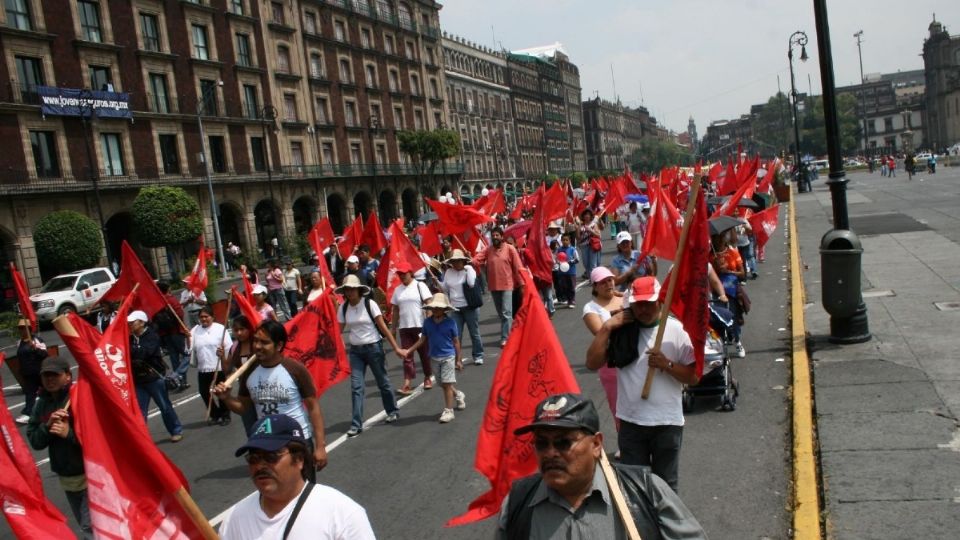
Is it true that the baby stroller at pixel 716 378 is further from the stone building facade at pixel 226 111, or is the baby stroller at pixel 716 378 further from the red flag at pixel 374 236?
the stone building facade at pixel 226 111

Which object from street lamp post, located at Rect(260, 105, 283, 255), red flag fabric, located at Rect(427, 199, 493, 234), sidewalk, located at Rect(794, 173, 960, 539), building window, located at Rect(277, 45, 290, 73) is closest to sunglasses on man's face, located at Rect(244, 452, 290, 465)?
sidewalk, located at Rect(794, 173, 960, 539)

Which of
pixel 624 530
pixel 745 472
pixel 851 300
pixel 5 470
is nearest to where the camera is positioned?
pixel 624 530

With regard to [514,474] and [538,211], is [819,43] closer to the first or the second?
[538,211]

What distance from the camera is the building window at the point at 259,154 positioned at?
46844mm

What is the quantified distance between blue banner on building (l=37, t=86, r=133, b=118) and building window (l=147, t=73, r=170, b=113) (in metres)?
1.99

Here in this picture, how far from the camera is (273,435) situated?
319 centimetres

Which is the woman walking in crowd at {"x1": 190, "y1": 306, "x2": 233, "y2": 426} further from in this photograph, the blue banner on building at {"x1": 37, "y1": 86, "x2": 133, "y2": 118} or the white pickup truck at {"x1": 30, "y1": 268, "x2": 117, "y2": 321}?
the blue banner on building at {"x1": 37, "y1": 86, "x2": 133, "y2": 118}

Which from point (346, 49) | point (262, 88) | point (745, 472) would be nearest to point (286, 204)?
point (262, 88)

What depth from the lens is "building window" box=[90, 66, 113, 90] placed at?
1446 inches

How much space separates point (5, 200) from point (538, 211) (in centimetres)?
2763

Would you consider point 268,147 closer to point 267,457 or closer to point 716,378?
point 716,378

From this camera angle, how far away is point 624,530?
8.99 ft

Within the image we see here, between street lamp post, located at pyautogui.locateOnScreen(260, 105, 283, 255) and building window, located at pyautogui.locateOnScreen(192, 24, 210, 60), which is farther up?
building window, located at pyautogui.locateOnScreen(192, 24, 210, 60)

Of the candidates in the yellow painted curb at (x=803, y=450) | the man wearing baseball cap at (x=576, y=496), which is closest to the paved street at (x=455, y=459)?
the yellow painted curb at (x=803, y=450)
